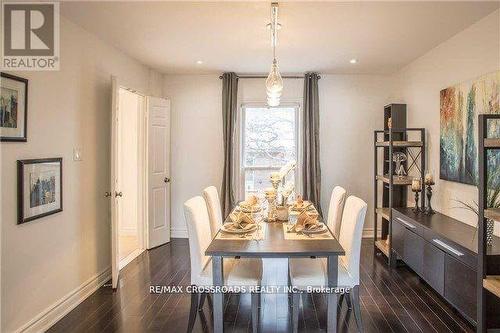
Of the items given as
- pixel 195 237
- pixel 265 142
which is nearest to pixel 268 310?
pixel 195 237

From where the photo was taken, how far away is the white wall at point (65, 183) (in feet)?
8.28

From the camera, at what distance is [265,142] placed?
18.7 ft

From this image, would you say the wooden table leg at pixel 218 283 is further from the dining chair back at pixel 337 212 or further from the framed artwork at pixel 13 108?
the framed artwork at pixel 13 108

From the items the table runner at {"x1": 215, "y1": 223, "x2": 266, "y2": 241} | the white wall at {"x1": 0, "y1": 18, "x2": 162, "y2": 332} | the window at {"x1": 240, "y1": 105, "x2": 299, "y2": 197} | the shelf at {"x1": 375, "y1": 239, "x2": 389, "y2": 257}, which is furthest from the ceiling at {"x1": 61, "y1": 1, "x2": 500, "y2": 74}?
the shelf at {"x1": 375, "y1": 239, "x2": 389, "y2": 257}

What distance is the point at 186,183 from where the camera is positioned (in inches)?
224

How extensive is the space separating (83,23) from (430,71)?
3872 mm

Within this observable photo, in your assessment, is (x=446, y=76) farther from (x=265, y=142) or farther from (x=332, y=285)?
(x=332, y=285)

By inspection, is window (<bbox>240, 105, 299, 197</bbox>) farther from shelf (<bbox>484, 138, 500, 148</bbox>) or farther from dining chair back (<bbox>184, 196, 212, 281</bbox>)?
shelf (<bbox>484, 138, 500, 148</bbox>)

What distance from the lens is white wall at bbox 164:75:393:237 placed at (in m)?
5.58

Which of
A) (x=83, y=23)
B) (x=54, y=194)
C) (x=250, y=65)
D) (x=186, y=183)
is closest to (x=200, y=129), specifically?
(x=186, y=183)

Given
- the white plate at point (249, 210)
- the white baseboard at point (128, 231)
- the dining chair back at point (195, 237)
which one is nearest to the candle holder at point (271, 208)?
the white plate at point (249, 210)

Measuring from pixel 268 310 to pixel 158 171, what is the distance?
2875 mm

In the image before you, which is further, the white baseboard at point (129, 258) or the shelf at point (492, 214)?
the white baseboard at point (129, 258)

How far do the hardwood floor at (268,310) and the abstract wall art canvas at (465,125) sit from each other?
1.25 meters
